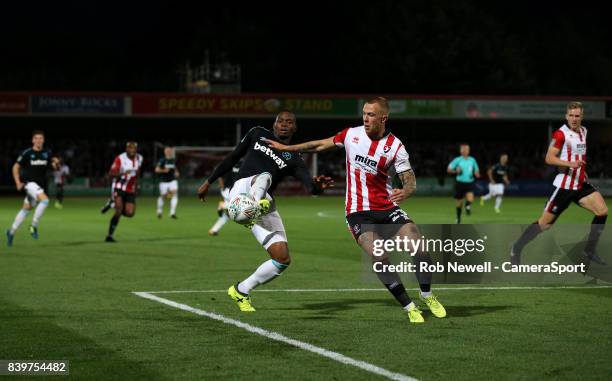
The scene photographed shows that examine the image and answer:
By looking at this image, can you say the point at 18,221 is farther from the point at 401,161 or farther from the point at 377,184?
the point at 401,161

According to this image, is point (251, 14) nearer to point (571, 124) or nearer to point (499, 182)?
point (499, 182)

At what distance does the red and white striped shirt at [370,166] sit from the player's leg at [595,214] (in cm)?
479

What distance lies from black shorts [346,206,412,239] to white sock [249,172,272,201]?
1041 millimetres

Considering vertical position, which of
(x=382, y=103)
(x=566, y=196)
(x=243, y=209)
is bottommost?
(x=566, y=196)

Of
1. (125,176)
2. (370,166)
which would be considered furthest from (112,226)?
(370,166)

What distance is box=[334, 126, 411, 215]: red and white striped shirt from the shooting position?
10.0m

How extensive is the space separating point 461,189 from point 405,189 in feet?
67.1

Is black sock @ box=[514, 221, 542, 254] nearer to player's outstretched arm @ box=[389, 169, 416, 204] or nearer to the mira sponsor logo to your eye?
player's outstretched arm @ box=[389, 169, 416, 204]

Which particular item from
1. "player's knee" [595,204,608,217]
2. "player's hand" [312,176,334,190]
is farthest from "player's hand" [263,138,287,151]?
"player's knee" [595,204,608,217]

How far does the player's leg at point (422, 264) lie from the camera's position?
9.98 meters

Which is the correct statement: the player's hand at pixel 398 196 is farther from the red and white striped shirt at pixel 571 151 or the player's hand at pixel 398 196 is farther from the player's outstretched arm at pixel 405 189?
the red and white striped shirt at pixel 571 151

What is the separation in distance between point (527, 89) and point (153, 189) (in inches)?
1671

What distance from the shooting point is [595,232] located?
1484cm

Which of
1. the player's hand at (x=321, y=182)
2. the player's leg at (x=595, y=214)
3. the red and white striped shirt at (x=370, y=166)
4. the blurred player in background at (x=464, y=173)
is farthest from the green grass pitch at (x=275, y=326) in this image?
the blurred player in background at (x=464, y=173)
